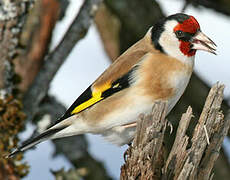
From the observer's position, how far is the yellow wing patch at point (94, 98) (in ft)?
14.1

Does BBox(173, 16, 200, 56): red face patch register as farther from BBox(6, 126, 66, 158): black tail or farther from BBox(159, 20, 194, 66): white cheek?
BBox(6, 126, 66, 158): black tail

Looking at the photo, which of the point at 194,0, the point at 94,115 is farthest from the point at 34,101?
the point at 194,0

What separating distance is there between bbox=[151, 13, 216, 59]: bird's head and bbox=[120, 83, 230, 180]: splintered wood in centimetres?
98

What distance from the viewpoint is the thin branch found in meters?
5.38

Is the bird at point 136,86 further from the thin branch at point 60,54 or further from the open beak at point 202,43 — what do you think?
the thin branch at point 60,54

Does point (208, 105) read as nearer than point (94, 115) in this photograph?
Yes

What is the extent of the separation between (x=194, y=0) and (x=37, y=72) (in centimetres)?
200

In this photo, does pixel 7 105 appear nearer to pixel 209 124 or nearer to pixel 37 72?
pixel 37 72

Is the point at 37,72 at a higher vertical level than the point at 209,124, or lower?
higher

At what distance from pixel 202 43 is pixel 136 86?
2.07ft

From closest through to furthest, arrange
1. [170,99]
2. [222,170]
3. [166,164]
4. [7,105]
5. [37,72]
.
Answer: [166,164]
[170,99]
[7,105]
[37,72]
[222,170]

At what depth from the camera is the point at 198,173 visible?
341cm

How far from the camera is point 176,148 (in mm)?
3309

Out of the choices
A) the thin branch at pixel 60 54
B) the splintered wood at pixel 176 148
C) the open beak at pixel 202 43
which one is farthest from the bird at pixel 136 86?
the thin branch at pixel 60 54
